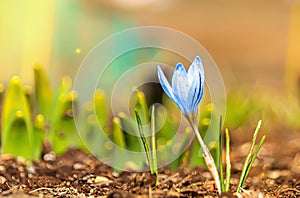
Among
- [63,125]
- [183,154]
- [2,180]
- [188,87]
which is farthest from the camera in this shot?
[63,125]

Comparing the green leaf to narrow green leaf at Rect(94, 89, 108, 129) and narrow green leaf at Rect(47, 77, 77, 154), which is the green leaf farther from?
narrow green leaf at Rect(94, 89, 108, 129)

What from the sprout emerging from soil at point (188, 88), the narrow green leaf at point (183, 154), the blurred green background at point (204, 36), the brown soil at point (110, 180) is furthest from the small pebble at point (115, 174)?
the blurred green background at point (204, 36)

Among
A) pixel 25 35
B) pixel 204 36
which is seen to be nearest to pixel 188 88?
pixel 25 35

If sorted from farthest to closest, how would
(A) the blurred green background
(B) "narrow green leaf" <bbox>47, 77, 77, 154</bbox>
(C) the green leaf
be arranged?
(A) the blurred green background → (B) "narrow green leaf" <bbox>47, 77, 77, 154</bbox> → (C) the green leaf

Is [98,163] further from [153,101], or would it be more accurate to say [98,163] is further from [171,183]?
[153,101]

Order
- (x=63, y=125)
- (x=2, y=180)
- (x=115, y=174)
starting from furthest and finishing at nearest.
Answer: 1. (x=63, y=125)
2. (x=115, y=174)
3. (x=2, y=180)

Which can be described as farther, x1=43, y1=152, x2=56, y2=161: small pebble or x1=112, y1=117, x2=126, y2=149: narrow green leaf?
x1=43, y1=152, x2=56, y2=161: small pebble

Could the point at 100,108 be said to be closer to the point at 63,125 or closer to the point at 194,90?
the point at 63,125

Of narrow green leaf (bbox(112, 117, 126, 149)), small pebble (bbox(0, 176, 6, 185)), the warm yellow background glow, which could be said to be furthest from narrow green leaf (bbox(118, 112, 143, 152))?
the warm yellow background glow
